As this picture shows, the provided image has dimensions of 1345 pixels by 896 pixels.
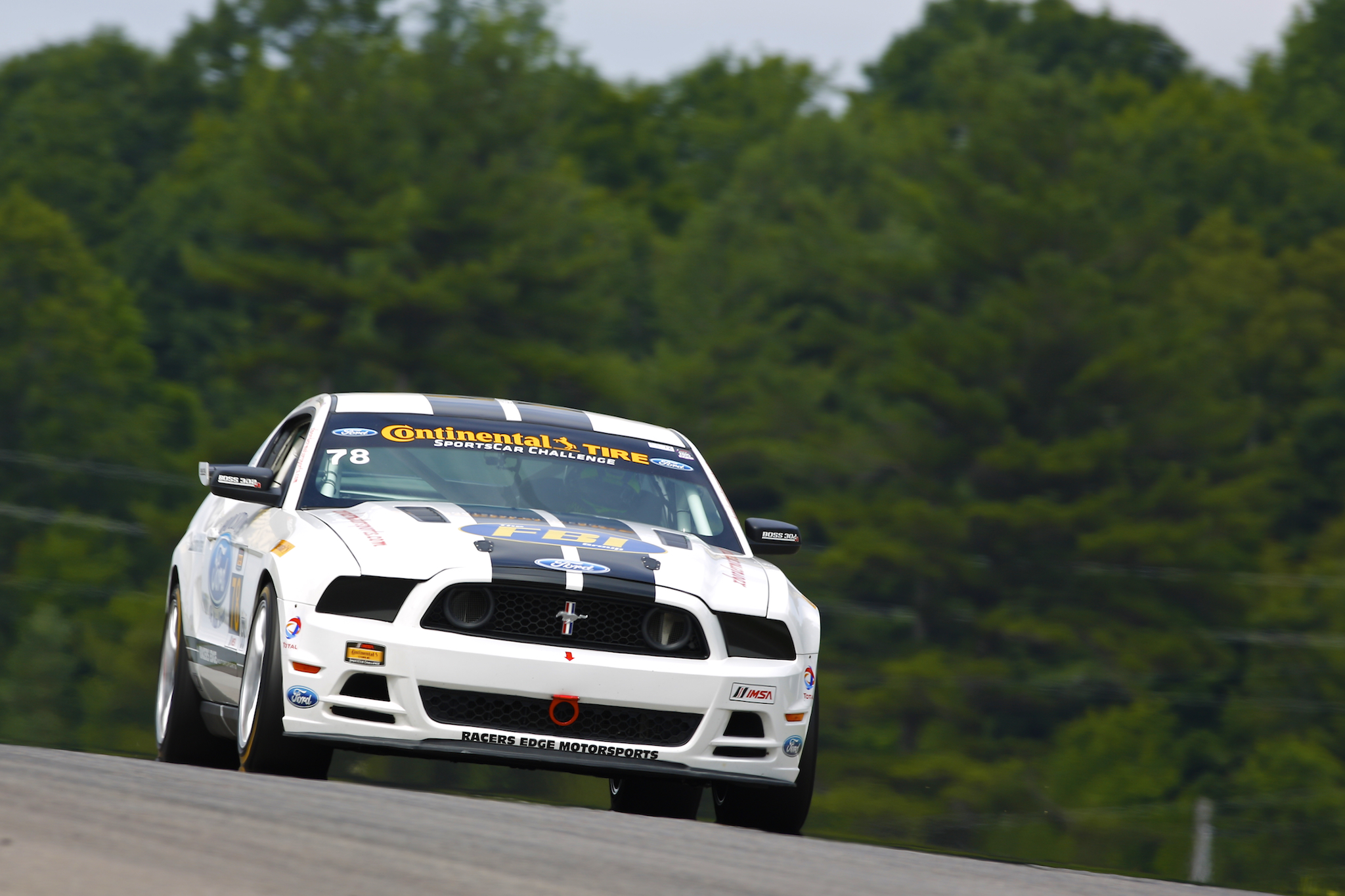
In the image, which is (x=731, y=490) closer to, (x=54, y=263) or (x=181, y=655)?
(x=54, y=263)

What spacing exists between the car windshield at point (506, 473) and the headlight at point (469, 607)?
2.98 feet

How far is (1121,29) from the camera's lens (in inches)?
3351

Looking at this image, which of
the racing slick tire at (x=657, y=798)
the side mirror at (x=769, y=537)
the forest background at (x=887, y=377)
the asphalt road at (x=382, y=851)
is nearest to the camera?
the asphalt road at (x=382, y=851)

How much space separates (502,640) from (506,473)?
145 centimetres

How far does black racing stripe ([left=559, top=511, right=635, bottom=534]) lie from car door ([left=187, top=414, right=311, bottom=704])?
0.85 metres

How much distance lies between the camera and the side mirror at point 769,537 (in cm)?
875

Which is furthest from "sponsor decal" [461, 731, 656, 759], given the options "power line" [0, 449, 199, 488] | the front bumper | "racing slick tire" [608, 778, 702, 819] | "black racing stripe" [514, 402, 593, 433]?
"power line" [0, 449, 199, 488]

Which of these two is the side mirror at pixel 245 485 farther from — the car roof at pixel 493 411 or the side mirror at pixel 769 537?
the side mirror at pixel 769 537

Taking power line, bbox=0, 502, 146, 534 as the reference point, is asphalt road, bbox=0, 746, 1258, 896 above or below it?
below

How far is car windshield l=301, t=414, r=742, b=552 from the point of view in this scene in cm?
839

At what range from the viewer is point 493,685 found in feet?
23.5

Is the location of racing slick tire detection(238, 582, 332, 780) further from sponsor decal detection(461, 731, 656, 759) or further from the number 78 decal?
the number 78 decal

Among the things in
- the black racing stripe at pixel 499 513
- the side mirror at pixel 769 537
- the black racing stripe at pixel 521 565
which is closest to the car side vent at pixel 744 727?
the black racing stripe at pixel 521 565

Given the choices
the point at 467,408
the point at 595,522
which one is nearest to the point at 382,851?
the point at 595,522
